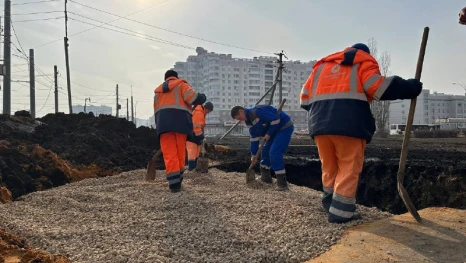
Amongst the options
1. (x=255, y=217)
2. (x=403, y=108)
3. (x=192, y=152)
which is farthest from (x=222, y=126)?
(x=255, y=217)

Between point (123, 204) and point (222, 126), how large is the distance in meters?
68.6

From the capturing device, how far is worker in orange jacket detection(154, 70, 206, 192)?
6.36 metres

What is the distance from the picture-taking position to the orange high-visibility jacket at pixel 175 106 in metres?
6.43

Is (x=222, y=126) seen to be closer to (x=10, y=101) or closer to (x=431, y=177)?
(x=10, y=101)

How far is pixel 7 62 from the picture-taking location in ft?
65.3

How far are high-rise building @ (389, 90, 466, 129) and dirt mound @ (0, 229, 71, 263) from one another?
99.2 metres

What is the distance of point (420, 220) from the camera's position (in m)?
4.12

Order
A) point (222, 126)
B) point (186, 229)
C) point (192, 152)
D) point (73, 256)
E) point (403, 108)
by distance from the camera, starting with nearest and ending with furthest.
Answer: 1. point (73, 256)
2. point (186, 229)
3. point (192, 152)
4. point (222, 126)
5. point (403, 108)

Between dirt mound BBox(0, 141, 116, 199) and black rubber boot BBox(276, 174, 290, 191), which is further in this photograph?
dirt mound BBox(0, 141, 116, 199)

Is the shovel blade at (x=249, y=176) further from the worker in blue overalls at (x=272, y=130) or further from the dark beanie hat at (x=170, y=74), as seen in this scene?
the dark beanie hat at (x=170, y=74)

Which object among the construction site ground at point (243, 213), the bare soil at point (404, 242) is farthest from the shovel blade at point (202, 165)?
the bare soil at point (404, 242)

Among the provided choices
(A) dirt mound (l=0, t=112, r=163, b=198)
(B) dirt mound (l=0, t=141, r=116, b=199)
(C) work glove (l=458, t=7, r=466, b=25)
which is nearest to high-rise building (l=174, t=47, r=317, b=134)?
(A) dirt mound (l=0, t=112, r=163, b=198)

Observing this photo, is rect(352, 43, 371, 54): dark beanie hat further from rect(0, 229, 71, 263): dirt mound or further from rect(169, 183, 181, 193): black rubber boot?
rect(0, 229, 71, 263): dirt mound

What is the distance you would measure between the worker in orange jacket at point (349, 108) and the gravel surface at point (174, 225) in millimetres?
383
